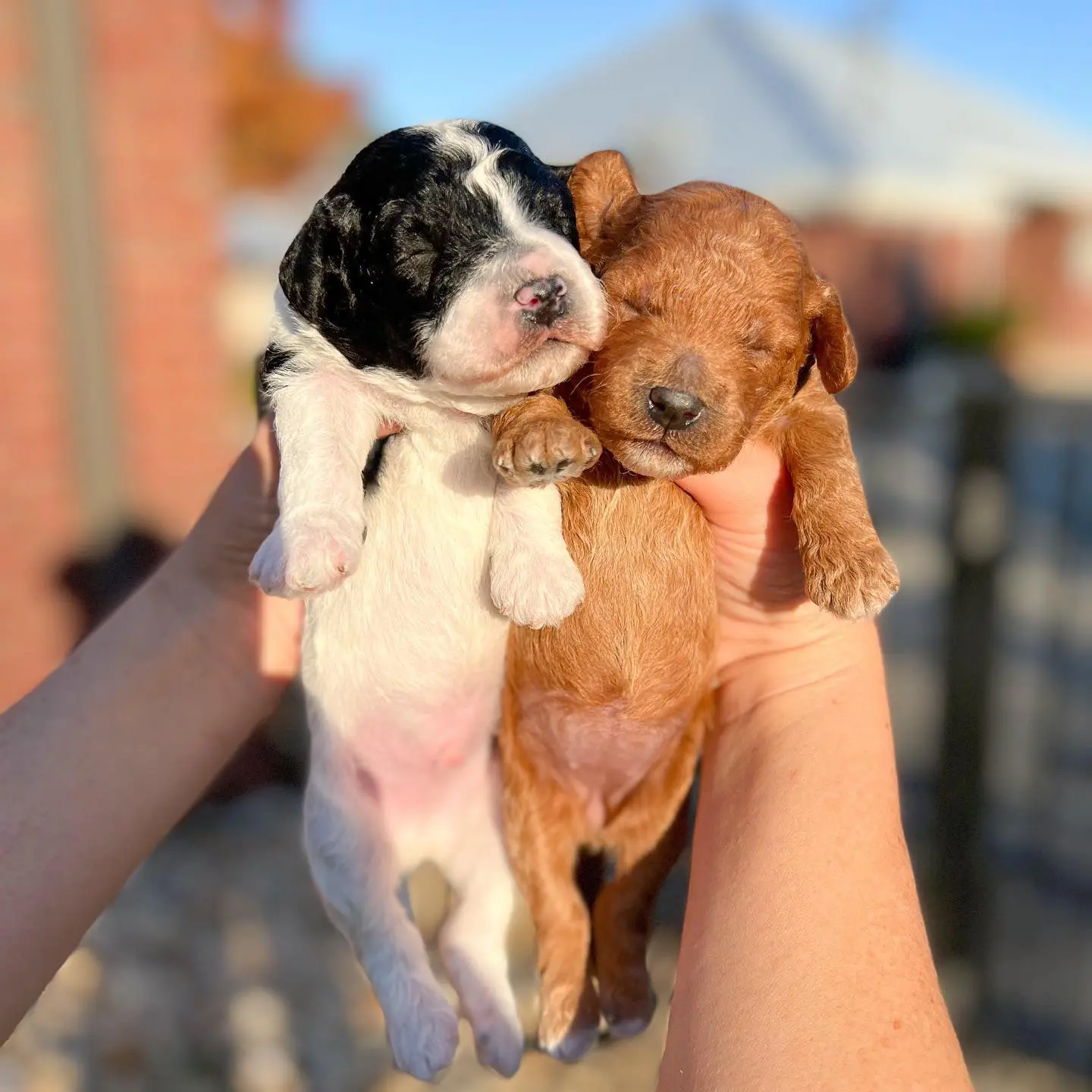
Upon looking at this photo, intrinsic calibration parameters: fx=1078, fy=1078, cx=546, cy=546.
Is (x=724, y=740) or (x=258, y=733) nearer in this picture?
(x=724, y=740)

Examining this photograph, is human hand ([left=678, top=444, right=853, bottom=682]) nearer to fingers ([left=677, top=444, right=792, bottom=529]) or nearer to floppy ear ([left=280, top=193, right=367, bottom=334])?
fingers ([left=677, top=444, right=792, bottom=529])

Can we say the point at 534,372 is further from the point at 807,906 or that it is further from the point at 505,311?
the point at 807,906

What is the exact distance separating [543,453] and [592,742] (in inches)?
27.8

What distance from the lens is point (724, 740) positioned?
2238 mm

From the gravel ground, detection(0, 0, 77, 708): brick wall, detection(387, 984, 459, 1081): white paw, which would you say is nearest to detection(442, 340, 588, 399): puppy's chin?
detection(387, 984, 459, 1081): white paw

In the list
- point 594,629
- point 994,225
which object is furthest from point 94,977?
point 994,225

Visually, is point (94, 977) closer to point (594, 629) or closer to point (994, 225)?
point (594, 629)

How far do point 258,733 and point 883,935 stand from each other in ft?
17.4

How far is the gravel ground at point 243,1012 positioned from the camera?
191 inches

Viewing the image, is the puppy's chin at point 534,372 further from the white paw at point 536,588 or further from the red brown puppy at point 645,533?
the white paw at point 536,588

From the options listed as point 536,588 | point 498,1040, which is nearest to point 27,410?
point 498,1040

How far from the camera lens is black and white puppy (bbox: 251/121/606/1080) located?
1642 millimetres

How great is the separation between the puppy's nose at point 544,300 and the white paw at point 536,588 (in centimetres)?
38

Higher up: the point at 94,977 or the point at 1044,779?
the point at 1044,779
